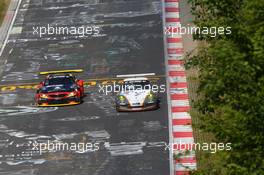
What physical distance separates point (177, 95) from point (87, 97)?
13.8 feet

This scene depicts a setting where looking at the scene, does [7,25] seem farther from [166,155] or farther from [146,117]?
[166,155]

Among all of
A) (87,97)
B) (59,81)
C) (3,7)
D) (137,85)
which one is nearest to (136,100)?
(137,85)

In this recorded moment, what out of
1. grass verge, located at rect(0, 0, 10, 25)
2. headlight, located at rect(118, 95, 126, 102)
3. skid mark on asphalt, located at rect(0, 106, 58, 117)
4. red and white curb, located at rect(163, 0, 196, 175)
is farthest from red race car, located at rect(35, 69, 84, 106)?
grass verge, located at rect(0, 0, 10, 25)

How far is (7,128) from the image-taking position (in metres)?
27.8

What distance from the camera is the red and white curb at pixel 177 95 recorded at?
23.1 meters

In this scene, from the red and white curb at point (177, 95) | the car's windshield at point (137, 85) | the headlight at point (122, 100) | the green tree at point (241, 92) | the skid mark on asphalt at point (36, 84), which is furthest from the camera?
the skid mark on asphalt at point (36, 84)

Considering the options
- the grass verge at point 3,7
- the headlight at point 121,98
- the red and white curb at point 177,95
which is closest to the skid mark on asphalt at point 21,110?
the headlight at point 121,98

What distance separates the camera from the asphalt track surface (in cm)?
2408

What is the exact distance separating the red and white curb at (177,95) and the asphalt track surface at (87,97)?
0.40 m

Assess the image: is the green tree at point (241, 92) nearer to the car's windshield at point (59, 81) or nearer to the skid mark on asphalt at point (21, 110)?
the skid mark on asphalt at point (21, 110)

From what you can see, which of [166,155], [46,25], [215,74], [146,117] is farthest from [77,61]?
[215,74]

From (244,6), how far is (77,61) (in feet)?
81.7

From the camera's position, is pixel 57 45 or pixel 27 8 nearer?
pixel 57 45

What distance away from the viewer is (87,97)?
100ft
